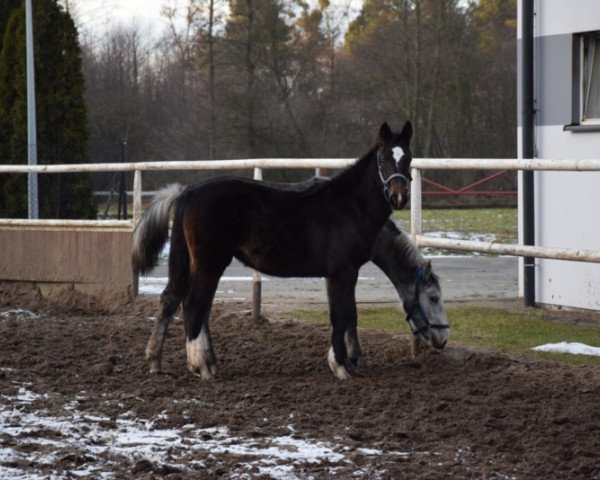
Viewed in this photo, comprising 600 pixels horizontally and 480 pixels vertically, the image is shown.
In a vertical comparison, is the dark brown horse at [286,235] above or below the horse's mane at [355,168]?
below

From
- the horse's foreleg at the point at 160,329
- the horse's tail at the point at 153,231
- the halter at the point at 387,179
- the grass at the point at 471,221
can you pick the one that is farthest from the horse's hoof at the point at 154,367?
the grass at the point at 471,221

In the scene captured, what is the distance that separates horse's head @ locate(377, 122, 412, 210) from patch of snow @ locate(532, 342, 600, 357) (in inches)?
73.6

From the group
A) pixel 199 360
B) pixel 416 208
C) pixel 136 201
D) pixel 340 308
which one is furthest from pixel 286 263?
pixel 136 201

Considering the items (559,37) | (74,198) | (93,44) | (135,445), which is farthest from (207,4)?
(135,445)

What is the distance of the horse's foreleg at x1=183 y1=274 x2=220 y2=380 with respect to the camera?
768 cm

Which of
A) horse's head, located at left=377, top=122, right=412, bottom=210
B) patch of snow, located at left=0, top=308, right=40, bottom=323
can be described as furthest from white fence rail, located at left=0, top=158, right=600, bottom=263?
patch of snow, located at left=0, top=308, right=40, bottom=323

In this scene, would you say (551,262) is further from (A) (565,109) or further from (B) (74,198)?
(B) (74,198)

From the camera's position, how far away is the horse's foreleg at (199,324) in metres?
7.68

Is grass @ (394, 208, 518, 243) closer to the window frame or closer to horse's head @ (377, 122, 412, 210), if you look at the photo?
the window frame

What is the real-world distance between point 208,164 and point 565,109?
3.45 metres

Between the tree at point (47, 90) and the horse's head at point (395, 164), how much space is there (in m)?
12.7

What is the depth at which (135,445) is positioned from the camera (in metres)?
5.64

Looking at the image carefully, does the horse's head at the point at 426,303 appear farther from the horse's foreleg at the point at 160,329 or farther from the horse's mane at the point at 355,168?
the horse's foreleg at the point at 160,329

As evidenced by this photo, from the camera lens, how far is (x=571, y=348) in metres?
8.34
